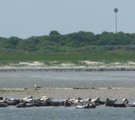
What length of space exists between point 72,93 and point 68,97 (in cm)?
419

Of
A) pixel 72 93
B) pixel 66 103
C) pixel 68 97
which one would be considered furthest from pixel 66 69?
pixel 66 103

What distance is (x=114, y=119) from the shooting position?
1788 inches

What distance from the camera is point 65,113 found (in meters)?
47.8

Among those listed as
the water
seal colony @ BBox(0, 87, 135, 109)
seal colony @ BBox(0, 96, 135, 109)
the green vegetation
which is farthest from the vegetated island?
the water

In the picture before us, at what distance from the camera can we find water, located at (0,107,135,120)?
152 ft

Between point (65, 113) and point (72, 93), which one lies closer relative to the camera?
point (65, 113)

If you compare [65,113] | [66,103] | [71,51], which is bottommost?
[65,113]

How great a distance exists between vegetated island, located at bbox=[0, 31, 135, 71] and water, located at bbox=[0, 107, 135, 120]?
56899 mm

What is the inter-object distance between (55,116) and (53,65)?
231ft

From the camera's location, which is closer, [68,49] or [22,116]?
[22,116]

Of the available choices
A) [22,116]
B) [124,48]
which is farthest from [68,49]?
[22,116]

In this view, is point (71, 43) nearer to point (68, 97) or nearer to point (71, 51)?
point (71, 51)

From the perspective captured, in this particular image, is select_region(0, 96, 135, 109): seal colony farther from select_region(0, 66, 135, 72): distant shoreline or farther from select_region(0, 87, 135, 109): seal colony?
select_region(0, 66, 135, 72): distant shoreline

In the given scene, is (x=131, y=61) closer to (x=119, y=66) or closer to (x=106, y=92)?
(x=119, y=66)
